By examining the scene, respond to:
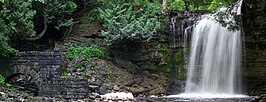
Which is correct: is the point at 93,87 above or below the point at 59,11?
below

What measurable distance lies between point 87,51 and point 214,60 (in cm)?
595

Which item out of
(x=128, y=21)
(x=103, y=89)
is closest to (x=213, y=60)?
(x=128, y=21)

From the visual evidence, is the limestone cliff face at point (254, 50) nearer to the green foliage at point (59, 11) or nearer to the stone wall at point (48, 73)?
the stone wall at point (48, 73)

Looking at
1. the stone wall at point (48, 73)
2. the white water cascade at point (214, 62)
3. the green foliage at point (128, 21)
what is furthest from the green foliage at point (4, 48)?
the white water cascade at point (214, 62)

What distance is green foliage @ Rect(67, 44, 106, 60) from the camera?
17703 mm

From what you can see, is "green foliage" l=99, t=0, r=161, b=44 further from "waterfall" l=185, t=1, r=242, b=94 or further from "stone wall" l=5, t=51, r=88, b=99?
"stone wall" l=5, t=51, r=88, b=99

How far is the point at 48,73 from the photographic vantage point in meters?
15.2

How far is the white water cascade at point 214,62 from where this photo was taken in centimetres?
1723

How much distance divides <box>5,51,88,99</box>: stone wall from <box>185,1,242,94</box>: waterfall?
5835mm

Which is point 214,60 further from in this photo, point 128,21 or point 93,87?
point 93,87

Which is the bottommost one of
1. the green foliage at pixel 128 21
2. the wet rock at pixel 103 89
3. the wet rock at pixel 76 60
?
the wet rock at pixel 103 89

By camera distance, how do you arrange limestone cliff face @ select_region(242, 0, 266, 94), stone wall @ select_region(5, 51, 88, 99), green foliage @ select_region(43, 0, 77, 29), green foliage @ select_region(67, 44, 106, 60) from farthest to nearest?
1. green foliage @ select_region(43, 0, 77, 29)
2. green foliage @ select_region(67, 44, 106, 60)
3. limestone cliff face @ select_region(242, 0, 266, 94)
4. stone wall @ select_region(5, 51, 88, 99)

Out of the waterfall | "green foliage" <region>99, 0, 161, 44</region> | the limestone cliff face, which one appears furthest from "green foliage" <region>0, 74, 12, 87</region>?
the limestone cliff face

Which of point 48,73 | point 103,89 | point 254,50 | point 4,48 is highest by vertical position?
point 4,48
